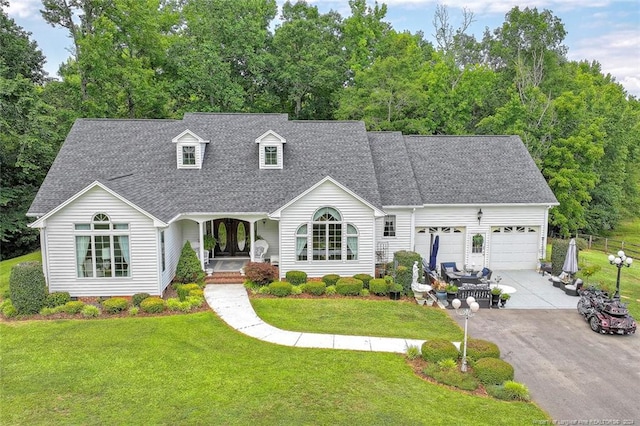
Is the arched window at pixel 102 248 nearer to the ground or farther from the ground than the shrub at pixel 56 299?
farther from the ground

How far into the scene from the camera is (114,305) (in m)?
15.0

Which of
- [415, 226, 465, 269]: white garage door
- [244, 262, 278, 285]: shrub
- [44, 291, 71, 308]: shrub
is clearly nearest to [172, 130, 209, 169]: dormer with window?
[244, 262, 278, 285]: shrub

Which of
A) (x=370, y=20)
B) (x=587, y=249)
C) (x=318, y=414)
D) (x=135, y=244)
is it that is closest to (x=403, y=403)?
(x=318, y=414)

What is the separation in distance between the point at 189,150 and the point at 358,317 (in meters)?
11.3

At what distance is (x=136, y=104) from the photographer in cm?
3078

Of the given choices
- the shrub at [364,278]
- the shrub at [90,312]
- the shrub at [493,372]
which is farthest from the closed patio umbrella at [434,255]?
the shrub at [90,312]

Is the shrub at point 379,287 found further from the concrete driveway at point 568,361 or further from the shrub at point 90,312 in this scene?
the shrub at point 90,312

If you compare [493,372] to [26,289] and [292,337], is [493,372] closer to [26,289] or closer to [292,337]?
[292,337]

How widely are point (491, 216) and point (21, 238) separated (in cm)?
2756

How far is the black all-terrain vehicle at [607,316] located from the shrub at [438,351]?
18.5ft

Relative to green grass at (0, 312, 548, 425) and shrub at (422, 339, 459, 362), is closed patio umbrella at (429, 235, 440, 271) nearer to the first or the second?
shrub at (422, 339, 459, 362)

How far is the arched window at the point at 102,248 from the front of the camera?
15.9m

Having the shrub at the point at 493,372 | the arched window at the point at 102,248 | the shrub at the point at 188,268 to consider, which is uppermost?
the arched window at the point at 102,248

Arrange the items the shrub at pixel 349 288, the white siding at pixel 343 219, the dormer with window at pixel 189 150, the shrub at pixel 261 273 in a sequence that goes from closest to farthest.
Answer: the shrub at pixel 349 288
the shrub at pixel 261 273
the white siding at pixel 343 219
the dormer with window at pixel 189 150
